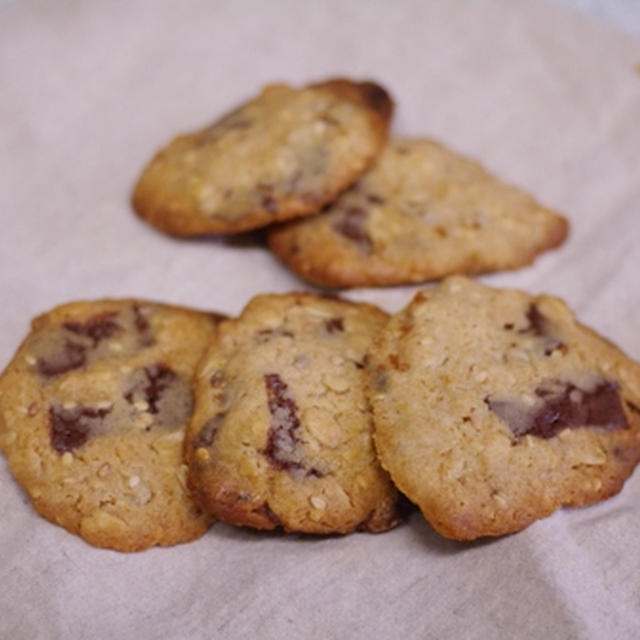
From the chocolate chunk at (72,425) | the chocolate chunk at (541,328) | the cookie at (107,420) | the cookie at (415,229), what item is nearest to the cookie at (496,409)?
the chocolate chunk at (541,328)

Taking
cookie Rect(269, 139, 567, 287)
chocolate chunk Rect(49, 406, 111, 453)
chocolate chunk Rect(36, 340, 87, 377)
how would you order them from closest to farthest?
chocolate chunk Rect(49, 406, 111, 453) → chocolate chunk Rect(36, 340, 87, 377) → cookie Rect(269, 139, 567, 287)

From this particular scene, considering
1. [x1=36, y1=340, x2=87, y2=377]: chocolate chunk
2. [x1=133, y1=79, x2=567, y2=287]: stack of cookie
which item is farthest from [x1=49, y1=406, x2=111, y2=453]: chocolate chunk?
[x1=133, y1=79, x2=567, y2=287]: stack of cookie

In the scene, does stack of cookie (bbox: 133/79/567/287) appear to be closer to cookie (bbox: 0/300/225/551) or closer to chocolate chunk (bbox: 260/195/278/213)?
chocolate chunk (bbox: 260/195/278/213)

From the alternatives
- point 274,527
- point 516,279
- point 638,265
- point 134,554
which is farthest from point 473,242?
point 134,554

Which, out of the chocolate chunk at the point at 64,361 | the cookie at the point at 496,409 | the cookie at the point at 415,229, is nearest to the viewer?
the cookie at the point at 496,409

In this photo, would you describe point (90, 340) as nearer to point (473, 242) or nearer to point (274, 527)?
point (274, 527)

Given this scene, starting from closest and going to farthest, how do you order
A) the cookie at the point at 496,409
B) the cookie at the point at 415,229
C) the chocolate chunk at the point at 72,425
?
the cookie at the point at 496,409 → the chocolate chunk at the point at 72,425 → the cookie at the point at 415,229

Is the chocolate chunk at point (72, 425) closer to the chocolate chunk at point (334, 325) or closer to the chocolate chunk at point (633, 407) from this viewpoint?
the chocolate chunk at point (334, 325)
